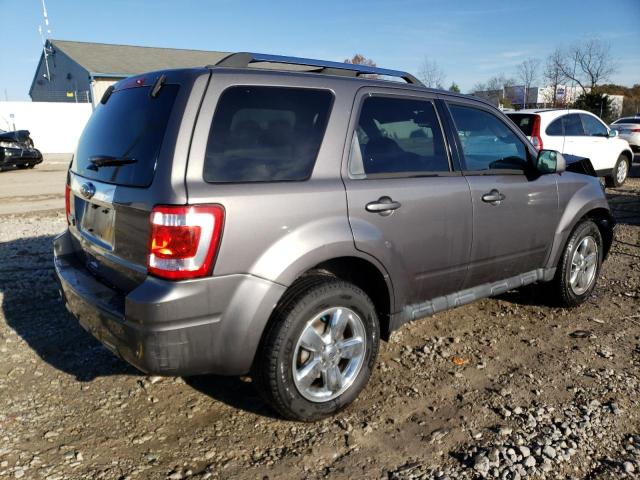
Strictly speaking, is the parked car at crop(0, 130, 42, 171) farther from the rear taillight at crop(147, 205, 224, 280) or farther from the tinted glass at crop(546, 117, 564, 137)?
the rear taillight at crop(147, 205, 224, 280)

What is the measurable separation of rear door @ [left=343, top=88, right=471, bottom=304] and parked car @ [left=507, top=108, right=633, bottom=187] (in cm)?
638

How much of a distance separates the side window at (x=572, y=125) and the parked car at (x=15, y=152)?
15.5 m

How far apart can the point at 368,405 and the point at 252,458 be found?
0.82 metres

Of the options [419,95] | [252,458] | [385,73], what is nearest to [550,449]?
[252,458]

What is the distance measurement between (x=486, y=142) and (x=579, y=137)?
7517mm

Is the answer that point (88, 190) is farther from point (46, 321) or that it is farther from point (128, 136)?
point (46, 321)

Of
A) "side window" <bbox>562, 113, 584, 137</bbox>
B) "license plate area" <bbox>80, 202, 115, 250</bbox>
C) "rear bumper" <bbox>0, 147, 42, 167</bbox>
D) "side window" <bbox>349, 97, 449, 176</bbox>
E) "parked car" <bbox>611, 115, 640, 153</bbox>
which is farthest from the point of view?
"parked car" <bbox>611, 115, 640, 153</bbox>

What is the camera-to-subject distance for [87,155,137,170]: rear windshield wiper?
273cm

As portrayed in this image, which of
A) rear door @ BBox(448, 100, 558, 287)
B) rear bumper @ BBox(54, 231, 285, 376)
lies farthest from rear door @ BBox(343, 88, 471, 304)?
rear bumper @ BBox(54, 231, 285, 376)

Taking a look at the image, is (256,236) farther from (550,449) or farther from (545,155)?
(545,155)

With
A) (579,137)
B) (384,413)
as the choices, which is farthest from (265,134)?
(579,137)

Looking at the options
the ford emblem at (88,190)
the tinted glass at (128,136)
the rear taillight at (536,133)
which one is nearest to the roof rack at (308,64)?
the tinted glass at (128,136)

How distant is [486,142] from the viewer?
398 cm

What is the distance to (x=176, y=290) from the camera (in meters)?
2.42
